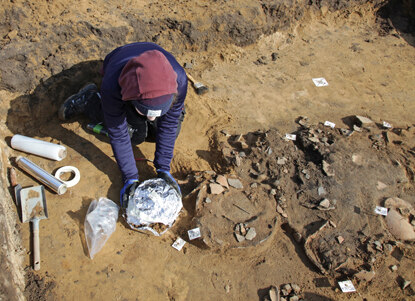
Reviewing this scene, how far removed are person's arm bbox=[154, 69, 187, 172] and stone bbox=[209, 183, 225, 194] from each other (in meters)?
0.48

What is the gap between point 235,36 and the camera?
456cm

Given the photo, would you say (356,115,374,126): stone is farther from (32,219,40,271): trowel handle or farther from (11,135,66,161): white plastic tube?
(32,219,40,271): trowel handle

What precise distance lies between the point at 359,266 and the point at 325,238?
1.18ft

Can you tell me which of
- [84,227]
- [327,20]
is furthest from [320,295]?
[327,20]

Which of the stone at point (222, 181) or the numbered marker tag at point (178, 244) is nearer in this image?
the numbered marker tag at point (178, 244)

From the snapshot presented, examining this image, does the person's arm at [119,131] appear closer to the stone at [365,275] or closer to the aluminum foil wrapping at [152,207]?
the aluminum foil wrapping at [152,207]

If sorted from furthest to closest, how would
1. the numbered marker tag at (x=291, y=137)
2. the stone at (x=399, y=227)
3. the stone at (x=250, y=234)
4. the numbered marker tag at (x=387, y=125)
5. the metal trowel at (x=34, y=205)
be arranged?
the numbered marker tag at (x=387, y=125), the numbered marker tag at (x=291, y=137), the stone at (x=399, y=227), the stone at (x=250, y=234), the metal trowel at (x=34, y=205)

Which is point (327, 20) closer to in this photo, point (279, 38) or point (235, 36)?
point (279, 38)

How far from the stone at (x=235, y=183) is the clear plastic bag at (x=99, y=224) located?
1.14 metres

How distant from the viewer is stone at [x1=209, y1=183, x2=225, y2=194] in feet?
9.83

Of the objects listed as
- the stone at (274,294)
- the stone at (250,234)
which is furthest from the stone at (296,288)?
the stone at (250,234)

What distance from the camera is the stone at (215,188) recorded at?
9.83 ft

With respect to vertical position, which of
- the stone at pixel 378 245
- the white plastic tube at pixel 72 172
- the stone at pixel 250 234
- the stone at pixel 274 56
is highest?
the stone at pixel 274 56

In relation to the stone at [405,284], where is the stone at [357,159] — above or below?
above
